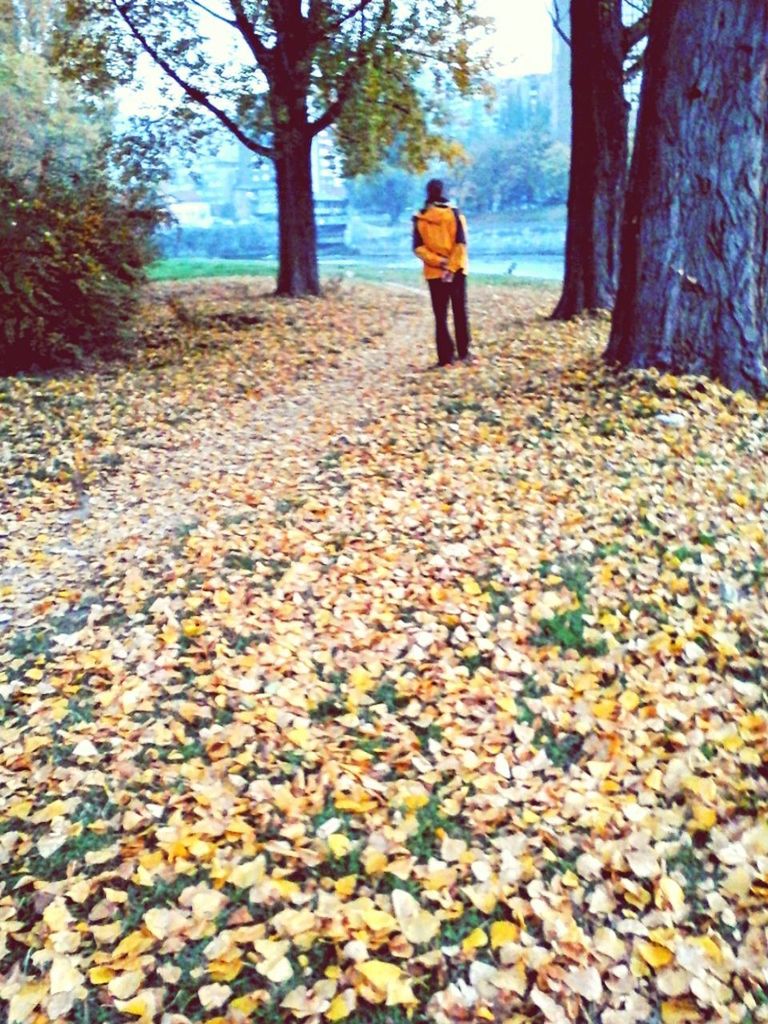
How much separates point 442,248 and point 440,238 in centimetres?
9

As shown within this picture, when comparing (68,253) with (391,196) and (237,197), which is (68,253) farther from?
(237,197)

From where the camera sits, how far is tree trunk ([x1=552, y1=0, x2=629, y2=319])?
9703mm

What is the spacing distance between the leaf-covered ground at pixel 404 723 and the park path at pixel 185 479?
43mm

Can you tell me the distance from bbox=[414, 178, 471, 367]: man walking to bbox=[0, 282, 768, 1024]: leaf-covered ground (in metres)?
1.73

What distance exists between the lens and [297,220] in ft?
47.0

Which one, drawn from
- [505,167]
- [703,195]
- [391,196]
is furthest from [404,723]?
[391,196]

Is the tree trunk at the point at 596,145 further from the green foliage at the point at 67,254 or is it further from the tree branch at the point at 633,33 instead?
the green foliage at the point at 67,254

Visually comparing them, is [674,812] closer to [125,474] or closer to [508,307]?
[125,474]

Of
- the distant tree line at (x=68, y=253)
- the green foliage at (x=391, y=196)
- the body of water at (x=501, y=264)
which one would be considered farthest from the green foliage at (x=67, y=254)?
the green foliage at (x=391, y=196)

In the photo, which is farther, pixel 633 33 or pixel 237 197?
pixel 237 197

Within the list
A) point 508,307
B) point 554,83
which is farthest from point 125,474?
point 554,83

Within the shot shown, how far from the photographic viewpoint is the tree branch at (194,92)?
12876mm

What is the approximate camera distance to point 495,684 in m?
3.79

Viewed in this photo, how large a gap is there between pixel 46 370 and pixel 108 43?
6.36 meters
